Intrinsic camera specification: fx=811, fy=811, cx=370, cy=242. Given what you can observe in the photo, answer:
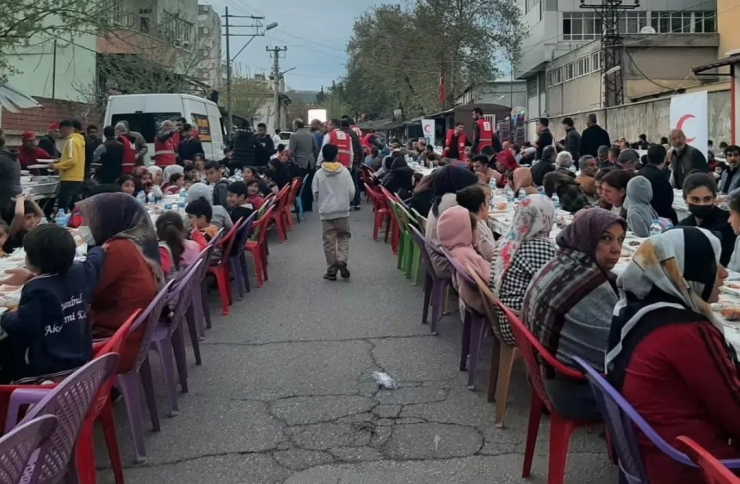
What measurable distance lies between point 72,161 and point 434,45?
32.2 m

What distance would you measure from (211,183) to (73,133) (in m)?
2.41

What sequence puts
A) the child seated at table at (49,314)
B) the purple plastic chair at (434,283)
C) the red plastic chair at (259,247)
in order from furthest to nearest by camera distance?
the red plastic chair at (259,247) < the purple plastic chair at (434,283) < the child seated at table at (49,314)

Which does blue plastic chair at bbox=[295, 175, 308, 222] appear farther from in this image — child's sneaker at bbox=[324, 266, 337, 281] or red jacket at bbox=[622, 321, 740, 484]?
red jacket at bbox=[622, 321, 740, 484]

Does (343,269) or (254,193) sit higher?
(254,193)

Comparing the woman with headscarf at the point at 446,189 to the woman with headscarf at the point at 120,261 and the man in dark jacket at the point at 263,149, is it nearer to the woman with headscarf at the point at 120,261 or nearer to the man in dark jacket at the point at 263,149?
the woman with headscarf at the point at 120,261

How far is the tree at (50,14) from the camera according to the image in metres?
10.0

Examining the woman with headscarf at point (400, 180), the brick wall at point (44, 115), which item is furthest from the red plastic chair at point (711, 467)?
the brick wall at point (44, 115)

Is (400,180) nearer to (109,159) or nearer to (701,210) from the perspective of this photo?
(109,159)

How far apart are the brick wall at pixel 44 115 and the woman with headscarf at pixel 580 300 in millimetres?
19057

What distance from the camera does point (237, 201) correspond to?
977 cm

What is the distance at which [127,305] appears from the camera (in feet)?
14.8

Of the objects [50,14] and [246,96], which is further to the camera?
[246,96]

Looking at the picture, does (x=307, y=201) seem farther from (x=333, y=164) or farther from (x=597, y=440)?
(x=597, y=440)

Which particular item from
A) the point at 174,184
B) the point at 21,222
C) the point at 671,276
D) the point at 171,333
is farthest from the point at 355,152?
the point at 671,276
